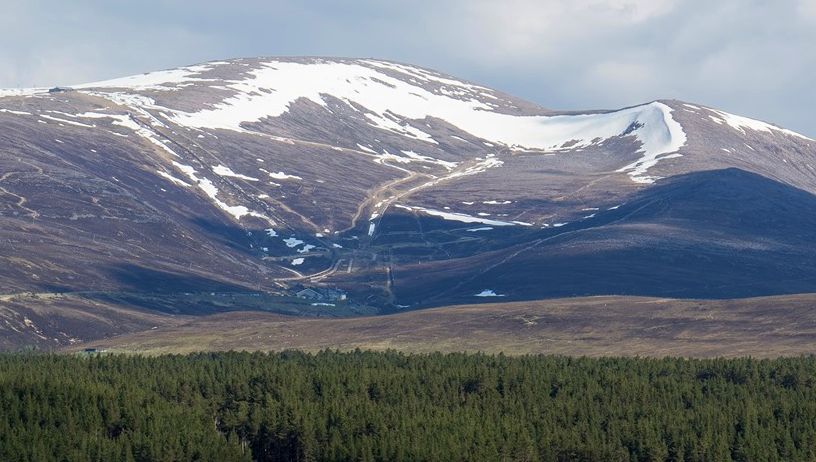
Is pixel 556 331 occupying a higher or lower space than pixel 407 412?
higher

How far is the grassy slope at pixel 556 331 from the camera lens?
158m

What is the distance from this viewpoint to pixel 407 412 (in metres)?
98.1

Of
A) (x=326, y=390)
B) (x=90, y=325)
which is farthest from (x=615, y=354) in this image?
(x=90, y=325)

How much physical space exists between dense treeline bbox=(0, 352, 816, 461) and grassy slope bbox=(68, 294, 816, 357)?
37.2m

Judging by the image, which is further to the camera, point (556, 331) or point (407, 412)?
point (556, 331)

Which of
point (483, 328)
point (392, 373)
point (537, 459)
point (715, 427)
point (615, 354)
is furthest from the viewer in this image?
point (483, 328)

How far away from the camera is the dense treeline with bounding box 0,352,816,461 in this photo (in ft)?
291

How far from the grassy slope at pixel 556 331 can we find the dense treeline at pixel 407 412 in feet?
122

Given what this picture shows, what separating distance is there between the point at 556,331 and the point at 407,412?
7555 cm

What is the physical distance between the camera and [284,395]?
339 ft

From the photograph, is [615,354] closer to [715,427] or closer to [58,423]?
[715,427]

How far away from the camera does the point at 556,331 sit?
6742 inches

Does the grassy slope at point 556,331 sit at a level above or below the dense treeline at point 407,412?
above

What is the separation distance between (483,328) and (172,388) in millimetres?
75560
